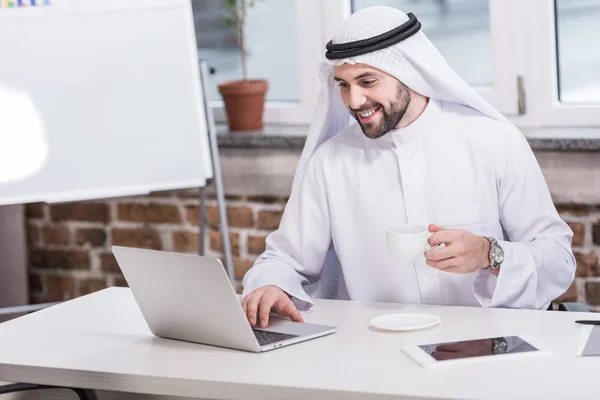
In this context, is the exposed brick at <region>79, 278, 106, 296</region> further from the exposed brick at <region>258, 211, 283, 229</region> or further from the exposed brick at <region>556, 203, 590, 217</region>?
the exposed brick at <region>556, 203, 590, 217</region>

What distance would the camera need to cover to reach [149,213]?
13.2 feet

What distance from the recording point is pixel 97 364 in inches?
73.6

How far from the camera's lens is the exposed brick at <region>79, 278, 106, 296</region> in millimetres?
4184

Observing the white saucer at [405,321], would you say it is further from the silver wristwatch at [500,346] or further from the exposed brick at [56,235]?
the exposed brick at [56,235]

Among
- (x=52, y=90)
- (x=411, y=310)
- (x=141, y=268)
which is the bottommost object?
(x=411, y=310)

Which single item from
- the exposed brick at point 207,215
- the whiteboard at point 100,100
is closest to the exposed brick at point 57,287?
the exposed brick at point 207,215

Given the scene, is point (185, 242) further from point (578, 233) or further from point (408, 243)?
point (408, 243)

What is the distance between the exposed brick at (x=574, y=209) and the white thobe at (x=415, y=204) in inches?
34.7

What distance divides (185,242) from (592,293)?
1.59 meters

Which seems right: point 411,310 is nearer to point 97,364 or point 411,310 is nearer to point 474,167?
point 474,167

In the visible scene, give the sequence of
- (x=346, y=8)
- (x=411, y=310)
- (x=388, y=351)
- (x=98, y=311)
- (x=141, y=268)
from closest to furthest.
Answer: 1. (x=388, y=351)
2. (x=141, y=268)
3. (x=411, y=310)
4. (x=98, y=311)
5. (x=346, y=8)

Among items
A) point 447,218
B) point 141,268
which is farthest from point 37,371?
point 447,218

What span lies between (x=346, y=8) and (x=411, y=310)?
1839mm

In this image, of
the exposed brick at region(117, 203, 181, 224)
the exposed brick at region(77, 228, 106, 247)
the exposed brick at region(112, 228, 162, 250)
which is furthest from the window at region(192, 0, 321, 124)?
the exposed brick at region(77, 228, 106, 247)
